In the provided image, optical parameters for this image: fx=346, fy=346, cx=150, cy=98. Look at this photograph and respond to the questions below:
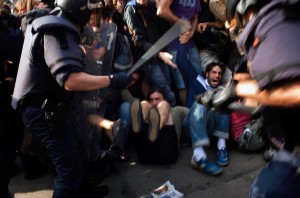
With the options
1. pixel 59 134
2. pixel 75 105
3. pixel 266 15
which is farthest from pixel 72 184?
pixel 266 15

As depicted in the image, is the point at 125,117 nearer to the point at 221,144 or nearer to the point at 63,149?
the point at 221,144

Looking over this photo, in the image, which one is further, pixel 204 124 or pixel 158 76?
pixel 158 76

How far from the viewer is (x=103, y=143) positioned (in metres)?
3.53

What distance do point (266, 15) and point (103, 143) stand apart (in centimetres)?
243

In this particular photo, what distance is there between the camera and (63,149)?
2.47 metres

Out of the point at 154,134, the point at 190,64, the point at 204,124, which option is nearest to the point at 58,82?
the point at 154,134

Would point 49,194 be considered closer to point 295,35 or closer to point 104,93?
point 104,93

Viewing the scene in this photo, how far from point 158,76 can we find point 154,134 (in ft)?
3.12

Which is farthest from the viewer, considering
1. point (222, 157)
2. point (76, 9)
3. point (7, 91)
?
point (222, 157)

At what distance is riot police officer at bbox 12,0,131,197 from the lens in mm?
2230

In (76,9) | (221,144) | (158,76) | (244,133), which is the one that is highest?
(76,9)

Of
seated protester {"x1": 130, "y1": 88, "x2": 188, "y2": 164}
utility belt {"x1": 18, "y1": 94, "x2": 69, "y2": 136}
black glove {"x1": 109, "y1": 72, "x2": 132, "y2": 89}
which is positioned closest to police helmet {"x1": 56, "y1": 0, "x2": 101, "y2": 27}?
black glove {"x1": 109, "y1": 72, "x2": 132, "y2": 89}

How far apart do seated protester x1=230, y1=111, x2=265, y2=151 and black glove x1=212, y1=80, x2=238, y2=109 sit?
1648 millimetres

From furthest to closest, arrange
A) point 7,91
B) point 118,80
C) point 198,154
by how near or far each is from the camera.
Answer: point 198,154 → point 7,91 → point 118,80
